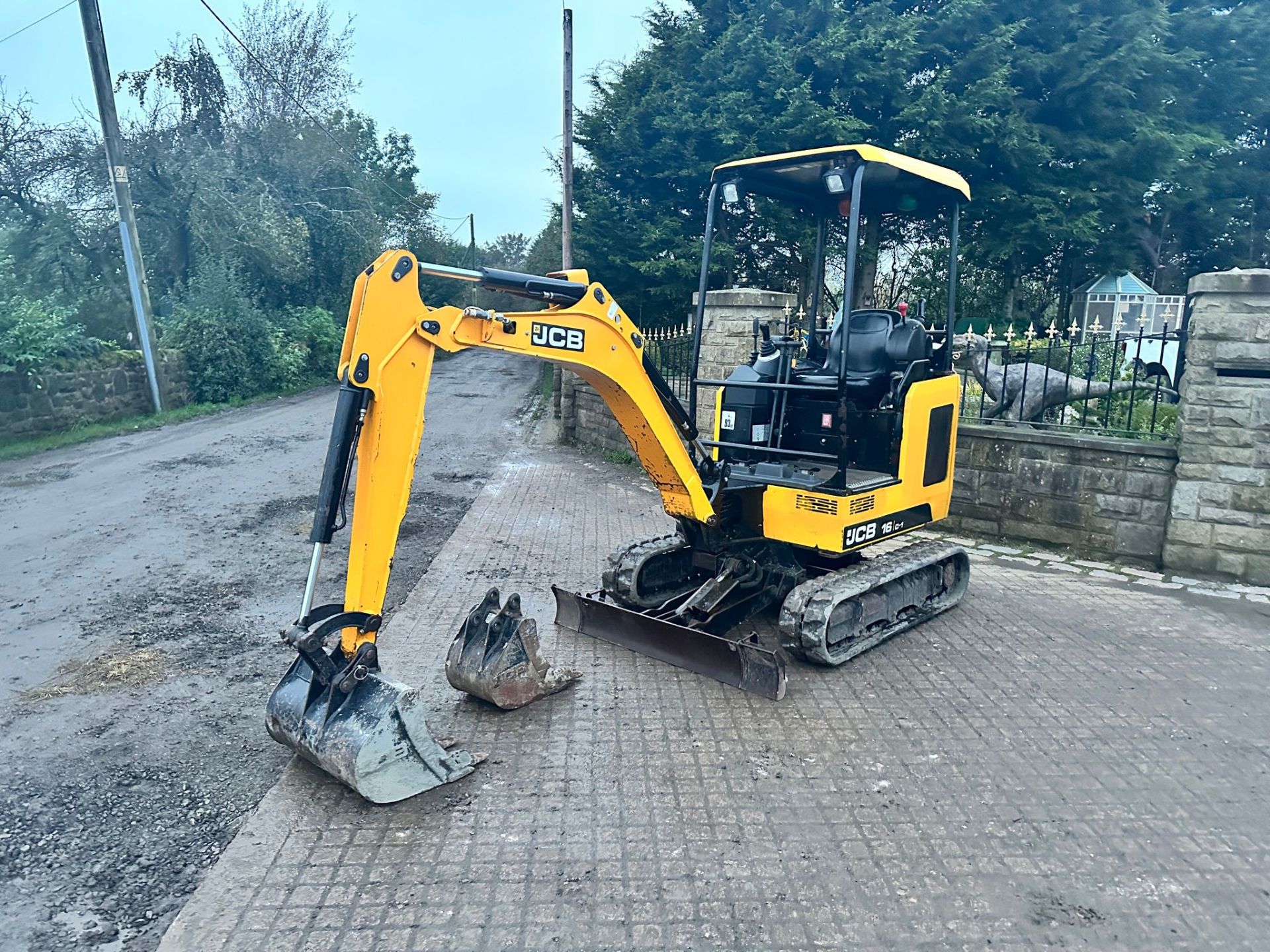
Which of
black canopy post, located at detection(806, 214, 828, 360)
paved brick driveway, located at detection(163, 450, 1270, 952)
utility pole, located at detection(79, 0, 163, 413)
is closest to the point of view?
paved brick driveway, located at detection(163, 450, 1270, 952)

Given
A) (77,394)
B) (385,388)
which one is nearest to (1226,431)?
(385,388)

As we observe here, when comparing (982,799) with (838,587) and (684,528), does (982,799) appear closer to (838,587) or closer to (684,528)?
(838,587)

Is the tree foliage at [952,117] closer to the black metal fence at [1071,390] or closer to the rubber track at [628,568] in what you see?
the black metal fence at [1071,390]

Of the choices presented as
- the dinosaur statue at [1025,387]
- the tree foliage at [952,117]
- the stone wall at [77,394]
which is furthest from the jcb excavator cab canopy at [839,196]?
the stone wall at [77,394]

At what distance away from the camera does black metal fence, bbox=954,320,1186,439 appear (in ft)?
25.0

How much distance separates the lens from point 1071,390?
27.6ft

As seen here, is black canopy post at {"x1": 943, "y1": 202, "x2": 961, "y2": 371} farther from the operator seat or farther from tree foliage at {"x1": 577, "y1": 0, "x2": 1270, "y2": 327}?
tree foliage at {"x1": 577, "y1": 0, "x2": 1270, "y2": 327}

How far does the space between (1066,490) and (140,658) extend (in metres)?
7.54

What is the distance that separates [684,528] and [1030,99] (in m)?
16.6

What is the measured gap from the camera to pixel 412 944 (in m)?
2.86

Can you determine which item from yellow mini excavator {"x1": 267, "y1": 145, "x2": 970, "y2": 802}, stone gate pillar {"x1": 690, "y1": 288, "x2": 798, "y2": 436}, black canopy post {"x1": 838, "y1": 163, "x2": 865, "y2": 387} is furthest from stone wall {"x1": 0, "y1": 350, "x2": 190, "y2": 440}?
black canopy post {"x1": 838, "y1": 163, "x2": 865, "y2": 387}

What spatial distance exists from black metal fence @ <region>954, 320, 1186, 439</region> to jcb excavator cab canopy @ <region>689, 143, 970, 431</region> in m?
2.16

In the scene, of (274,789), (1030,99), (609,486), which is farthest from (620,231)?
(274,789)

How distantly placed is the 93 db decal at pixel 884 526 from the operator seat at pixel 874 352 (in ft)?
2.62
